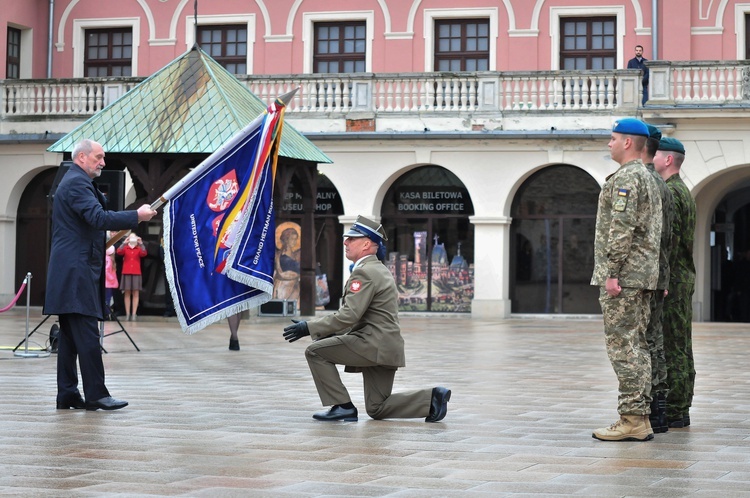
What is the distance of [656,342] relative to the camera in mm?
8547

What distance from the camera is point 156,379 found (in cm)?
1262

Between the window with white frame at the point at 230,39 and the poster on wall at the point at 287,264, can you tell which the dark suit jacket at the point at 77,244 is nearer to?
the poster on wall at the point at 287,264

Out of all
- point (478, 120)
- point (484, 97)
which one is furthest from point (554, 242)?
point (484, 97)

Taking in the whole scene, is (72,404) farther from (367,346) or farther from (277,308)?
(277,308)

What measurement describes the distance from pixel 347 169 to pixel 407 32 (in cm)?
421

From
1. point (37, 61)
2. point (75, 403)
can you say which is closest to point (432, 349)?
point (75, 403)

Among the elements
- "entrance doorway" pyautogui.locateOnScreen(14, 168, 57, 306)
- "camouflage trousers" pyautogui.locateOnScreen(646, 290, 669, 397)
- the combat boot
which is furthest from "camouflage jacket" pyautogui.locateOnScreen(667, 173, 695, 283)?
"entrance doorway" pyautogui.locateOnScreen(14, 168, 57, 306)

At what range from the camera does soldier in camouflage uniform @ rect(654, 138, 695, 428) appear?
29.2ft

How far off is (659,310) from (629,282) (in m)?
0.48

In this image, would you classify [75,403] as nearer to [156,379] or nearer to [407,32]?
[156,379]

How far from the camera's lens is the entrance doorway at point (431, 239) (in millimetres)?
30953

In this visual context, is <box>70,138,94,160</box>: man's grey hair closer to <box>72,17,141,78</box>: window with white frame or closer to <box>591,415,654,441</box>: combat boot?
<box>591,415,654,441</box>: combat boot

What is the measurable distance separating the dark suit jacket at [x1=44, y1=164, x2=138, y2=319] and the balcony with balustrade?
2070 centimetres

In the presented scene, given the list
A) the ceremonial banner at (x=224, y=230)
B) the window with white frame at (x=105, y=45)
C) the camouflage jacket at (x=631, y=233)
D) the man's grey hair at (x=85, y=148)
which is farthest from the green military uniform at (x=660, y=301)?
the window with white frame at (x=105, y=45)
